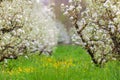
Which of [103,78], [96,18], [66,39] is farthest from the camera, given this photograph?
[66,39]

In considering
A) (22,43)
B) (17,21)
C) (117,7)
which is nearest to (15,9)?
(17,21)

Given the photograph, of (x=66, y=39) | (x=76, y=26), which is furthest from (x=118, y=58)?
(x=66, y=39)

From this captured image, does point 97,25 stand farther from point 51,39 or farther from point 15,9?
point 51,39

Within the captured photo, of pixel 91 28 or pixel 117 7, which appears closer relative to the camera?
pixel 117 7

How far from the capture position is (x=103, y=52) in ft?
40.6

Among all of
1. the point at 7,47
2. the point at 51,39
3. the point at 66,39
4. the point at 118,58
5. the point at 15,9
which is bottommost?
the point at 66,39

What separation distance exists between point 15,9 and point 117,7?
105 inches

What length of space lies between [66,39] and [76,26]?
131ft

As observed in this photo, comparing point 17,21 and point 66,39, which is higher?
point 17,21

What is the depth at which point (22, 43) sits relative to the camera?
42.7ft

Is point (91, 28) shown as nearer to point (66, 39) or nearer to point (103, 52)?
point (103, 52)

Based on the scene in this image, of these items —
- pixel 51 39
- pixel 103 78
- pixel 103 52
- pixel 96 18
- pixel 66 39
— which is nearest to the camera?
pixel 103 78

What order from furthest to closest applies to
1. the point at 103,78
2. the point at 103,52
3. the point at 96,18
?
the point at 103,52 < the point at 96,18 < the point at 103,78

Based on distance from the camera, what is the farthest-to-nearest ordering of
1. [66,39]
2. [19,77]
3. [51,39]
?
[66,39], [51,39], [19,77]
